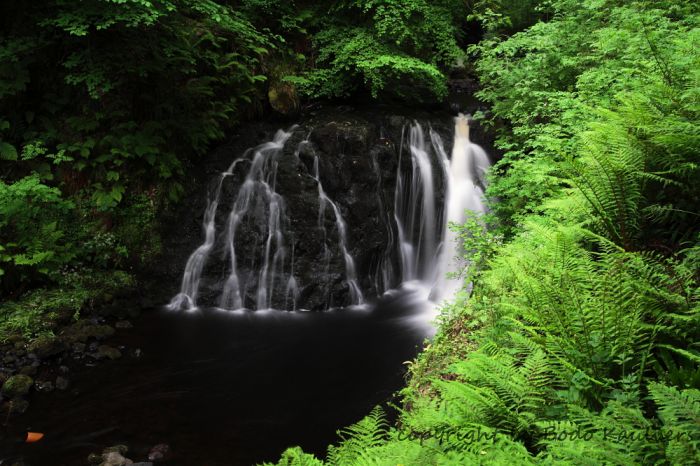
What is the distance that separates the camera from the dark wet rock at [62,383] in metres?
7.76

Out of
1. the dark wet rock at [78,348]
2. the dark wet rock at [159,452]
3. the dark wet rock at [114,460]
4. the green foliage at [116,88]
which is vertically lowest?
the dark wet rock at [159,452]

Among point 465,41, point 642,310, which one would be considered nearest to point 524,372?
point 642,310

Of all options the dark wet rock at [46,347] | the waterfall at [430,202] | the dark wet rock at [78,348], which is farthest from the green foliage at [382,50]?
the dark wet rock at [46,347]

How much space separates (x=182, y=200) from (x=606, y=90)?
9.53 meters

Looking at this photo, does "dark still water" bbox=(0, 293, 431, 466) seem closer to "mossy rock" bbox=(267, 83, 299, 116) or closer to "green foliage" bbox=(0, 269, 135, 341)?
"green foliage" bbox=(0, 269, 135, 341)

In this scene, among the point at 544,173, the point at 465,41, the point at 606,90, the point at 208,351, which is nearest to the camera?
the point at 544,173

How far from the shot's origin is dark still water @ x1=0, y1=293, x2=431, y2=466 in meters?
6.59

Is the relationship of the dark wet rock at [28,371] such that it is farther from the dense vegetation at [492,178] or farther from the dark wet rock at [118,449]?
the dark wet rock at [118,449]

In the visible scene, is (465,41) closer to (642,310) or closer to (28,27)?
(28,27)

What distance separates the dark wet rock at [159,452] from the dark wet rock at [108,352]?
112 inches

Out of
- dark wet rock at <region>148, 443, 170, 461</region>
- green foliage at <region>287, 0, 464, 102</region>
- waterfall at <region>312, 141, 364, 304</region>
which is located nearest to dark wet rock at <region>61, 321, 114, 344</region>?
dark wet rock at <region>148, 443, 170, 461</region>

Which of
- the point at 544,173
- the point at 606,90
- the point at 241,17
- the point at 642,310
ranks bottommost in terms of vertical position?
the point at 642,310

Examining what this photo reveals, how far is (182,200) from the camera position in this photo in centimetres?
1189

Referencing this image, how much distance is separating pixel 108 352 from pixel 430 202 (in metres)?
8.09
